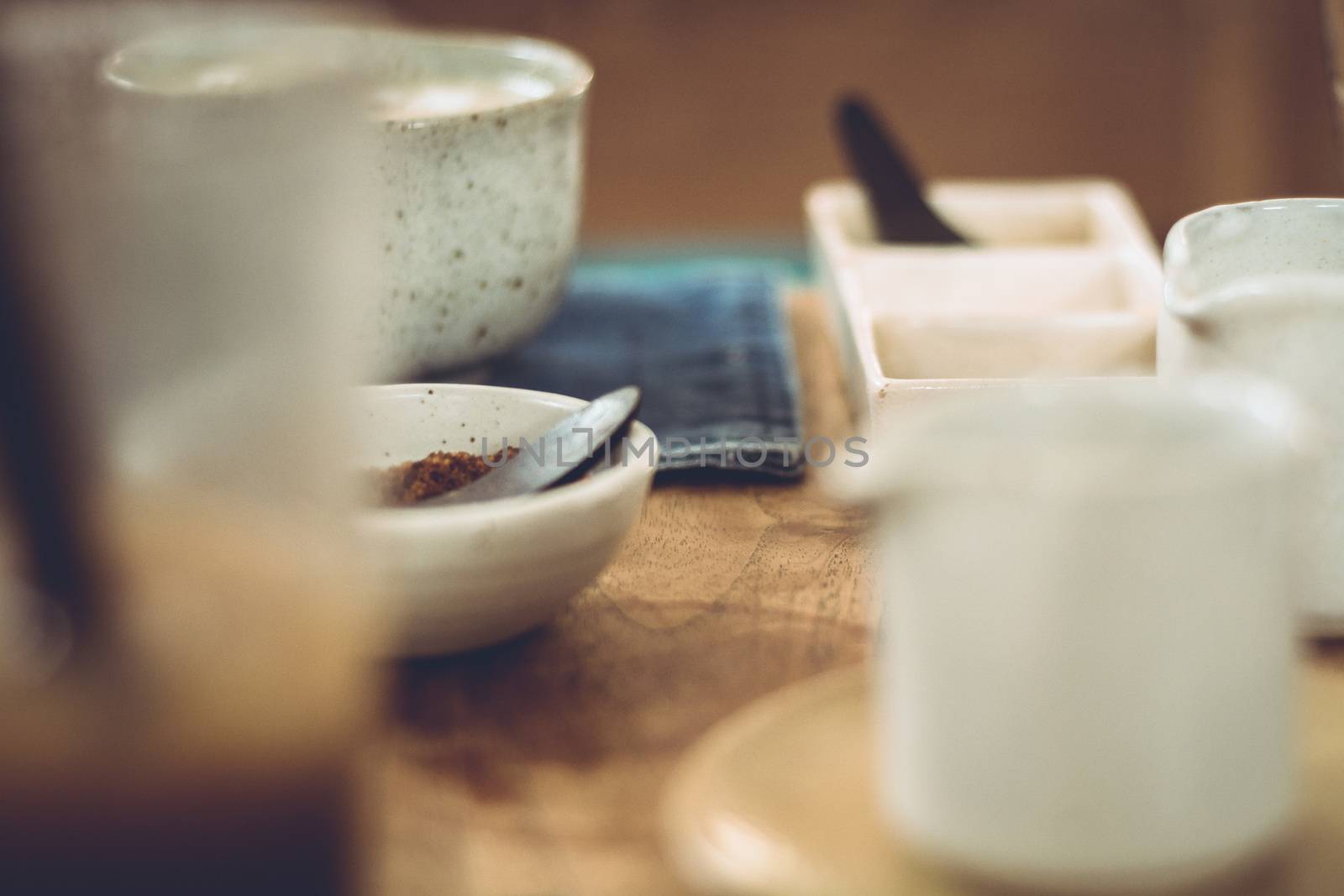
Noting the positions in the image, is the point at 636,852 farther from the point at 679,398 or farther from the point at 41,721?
the point at 679,398

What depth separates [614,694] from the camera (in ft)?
1.64

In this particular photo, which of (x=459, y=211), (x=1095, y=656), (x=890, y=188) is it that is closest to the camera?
(x=1095, y=656)

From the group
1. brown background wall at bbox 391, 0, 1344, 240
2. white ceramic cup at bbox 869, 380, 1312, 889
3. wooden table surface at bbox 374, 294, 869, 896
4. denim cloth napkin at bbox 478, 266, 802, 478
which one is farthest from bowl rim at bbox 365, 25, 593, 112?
brown background wall at bbox 391, 0, 1344, 240

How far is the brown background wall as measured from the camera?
7.58ft

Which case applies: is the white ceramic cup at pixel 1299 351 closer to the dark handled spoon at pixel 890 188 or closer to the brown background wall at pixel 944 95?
the dark handled spoon at pixel 890 188

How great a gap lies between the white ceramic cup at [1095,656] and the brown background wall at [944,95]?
203cm

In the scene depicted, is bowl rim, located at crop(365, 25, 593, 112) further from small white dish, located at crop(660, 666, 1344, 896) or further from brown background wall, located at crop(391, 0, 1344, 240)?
brown background wall, located at crop(391, 0, 1344, 240)

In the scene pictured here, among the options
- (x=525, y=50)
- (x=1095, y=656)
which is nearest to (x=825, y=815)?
(x=1095, y=656)

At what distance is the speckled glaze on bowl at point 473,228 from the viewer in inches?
29.8

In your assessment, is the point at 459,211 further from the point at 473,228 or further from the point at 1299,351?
the point at 1299,351

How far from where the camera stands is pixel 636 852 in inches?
16.0

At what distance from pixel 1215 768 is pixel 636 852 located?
153mm

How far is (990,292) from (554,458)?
0.42 metres

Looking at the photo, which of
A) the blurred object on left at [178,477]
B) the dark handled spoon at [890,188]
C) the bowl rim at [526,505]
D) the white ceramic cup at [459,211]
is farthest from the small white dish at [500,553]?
the dark handled spoon at [890,188]
